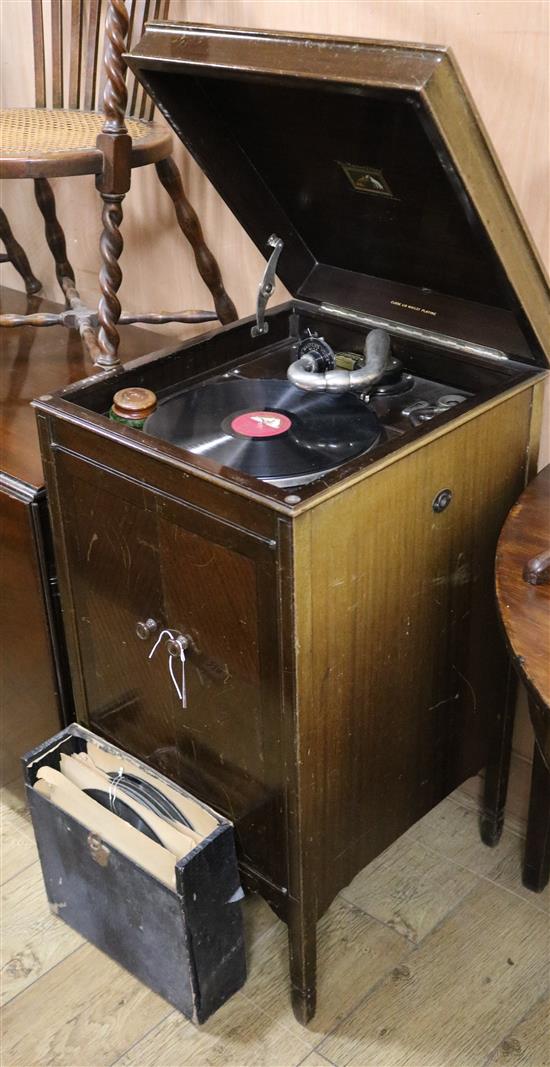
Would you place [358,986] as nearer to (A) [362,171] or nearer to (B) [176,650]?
(B) [176,650]

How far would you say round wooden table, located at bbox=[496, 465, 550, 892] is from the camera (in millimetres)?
1051

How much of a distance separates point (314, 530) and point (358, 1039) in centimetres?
81

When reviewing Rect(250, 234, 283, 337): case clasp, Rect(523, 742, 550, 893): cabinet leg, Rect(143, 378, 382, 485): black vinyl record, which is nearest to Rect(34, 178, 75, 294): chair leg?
Rect(250, 234, 283, 337): case clasp

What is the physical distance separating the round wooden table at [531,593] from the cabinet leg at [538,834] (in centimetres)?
42

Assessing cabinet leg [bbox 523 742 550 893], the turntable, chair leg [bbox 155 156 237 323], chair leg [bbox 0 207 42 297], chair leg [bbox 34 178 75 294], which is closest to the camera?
the turntable

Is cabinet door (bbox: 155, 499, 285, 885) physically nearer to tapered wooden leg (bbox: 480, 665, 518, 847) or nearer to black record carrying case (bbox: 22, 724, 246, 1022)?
black record carrying case (bbox: 22, 724, 246, 1022)

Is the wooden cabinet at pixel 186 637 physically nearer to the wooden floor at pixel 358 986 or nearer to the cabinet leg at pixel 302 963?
the cabinet leg at pixel 302 963

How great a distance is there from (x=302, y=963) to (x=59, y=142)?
1264 millimetres

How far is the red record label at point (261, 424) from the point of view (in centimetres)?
140

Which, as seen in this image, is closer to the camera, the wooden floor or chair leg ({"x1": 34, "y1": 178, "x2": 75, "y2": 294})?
the wooden floor

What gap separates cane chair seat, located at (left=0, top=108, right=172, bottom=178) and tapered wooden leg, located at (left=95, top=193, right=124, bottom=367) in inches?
2.4

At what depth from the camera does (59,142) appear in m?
1.68

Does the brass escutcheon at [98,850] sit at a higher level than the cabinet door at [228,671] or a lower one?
lower

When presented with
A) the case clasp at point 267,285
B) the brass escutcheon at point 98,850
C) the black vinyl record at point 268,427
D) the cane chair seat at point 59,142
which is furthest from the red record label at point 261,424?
the brass escutcheon at point 98,850
